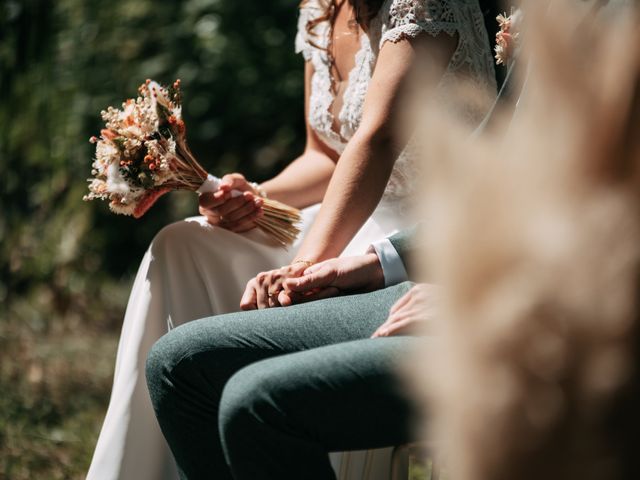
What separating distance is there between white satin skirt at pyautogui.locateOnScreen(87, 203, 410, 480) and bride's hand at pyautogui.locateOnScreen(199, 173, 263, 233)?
0.02 meters

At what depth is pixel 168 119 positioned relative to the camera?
2033 mm

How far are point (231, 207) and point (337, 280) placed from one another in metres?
0.48

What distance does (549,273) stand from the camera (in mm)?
676

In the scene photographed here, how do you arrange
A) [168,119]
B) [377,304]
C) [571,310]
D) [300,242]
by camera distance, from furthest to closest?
[300,242] → [168,119] → [377,304] → [571,310]

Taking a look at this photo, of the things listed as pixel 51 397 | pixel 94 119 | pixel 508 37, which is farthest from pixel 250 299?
pixel 94 119

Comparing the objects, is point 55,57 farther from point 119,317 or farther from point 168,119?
point 168,119

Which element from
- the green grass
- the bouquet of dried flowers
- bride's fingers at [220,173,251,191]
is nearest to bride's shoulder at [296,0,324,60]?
bride's fingers at [220,173,251,191]

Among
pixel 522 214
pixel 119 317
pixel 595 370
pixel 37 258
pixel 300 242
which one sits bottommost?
pixel 119 317

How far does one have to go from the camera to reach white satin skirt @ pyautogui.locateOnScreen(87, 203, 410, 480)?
1.94 metres

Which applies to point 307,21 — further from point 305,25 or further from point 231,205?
point 231,205

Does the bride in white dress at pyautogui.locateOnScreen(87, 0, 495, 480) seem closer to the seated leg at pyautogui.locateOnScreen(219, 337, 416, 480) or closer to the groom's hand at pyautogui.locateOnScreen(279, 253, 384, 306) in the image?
the groom's hand at pyautogui.locateOnScreen(279, 253, 384, 306)

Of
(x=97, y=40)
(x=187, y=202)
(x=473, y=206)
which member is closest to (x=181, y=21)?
(x=97, y=40)

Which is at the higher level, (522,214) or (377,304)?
(522,214)

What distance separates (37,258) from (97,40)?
1344mm
